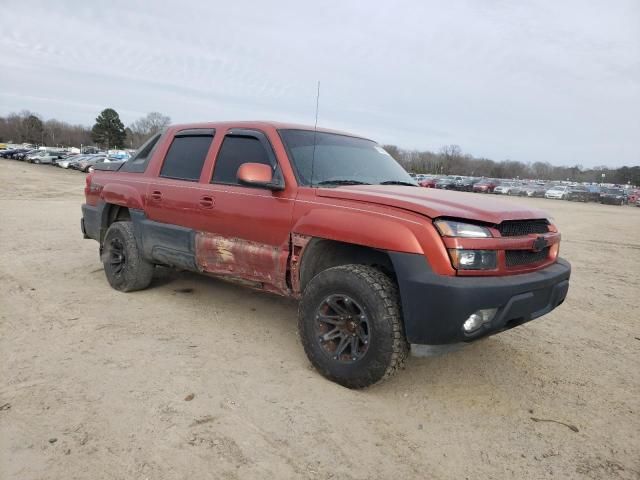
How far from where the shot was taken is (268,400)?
117 inches

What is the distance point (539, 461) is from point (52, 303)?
4.34 metres

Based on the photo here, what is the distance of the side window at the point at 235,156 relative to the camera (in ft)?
12.8

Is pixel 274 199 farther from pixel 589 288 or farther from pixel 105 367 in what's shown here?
pixel 589 288

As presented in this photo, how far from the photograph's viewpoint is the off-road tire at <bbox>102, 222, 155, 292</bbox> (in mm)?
4930

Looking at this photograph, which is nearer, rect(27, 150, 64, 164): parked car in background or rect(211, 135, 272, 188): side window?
rect(211, 135, 272, 188): side window

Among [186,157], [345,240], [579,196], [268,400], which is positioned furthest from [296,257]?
[579,196]

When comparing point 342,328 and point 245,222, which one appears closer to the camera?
point 342,328

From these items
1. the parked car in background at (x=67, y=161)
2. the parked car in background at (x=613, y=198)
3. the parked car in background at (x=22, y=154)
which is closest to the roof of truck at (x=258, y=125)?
the parked car in background at (x=67, y=161)

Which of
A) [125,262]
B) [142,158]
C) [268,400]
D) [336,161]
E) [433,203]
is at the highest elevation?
[336,161]

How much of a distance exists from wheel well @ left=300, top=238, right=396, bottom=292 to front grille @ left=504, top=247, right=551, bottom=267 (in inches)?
29.5

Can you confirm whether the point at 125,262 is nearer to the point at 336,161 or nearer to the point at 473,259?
the point at 336,161

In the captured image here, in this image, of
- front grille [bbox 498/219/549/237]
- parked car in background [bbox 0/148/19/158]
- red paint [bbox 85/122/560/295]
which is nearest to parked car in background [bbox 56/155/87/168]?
parked car in background [bbox 0/148/19/158]

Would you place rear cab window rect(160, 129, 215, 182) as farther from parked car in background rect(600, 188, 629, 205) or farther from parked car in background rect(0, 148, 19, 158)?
parked car in background rect(0, 148, 19, 158)

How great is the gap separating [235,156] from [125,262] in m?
1.88
